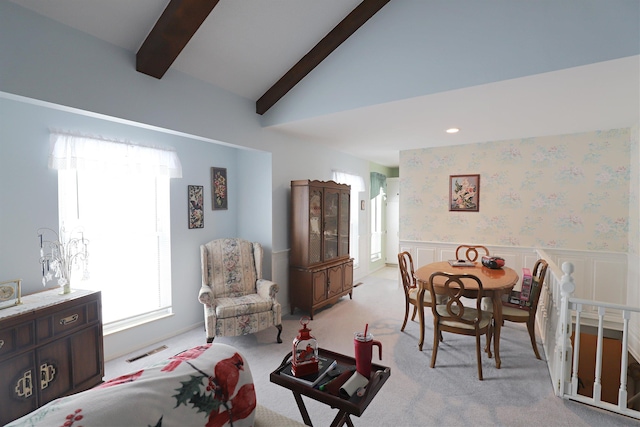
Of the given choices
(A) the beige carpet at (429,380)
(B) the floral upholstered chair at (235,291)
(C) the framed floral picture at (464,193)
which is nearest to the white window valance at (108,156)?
(B) the floral upholstered chair at (235,291)

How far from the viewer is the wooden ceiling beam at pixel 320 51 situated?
2790mm

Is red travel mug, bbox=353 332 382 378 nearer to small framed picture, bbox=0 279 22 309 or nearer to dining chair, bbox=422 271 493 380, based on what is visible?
dining chair, bbox=422 271 493 380

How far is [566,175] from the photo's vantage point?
402 cm

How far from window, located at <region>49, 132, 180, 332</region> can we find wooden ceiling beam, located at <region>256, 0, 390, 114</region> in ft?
4.64

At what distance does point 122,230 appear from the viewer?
3.07m

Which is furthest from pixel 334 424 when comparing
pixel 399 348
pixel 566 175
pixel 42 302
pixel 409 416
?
pixel 566 175

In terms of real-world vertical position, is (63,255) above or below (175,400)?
above

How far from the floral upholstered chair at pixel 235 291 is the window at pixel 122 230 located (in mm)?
489

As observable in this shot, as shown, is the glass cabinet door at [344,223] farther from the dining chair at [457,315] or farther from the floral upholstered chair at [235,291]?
the dining chair at [457,315]

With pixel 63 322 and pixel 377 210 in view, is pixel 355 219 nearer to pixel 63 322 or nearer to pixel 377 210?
pixel 377 210

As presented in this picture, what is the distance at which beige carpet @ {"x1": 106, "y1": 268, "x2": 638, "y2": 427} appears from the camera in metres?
2.09

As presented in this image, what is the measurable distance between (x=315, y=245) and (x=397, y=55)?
7.67 ft

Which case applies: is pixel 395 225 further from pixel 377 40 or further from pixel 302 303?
pixel 377 40

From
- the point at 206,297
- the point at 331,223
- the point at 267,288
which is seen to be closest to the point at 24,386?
the point at 206,297
